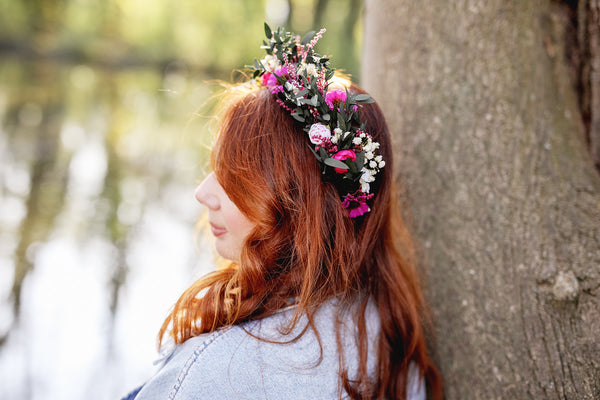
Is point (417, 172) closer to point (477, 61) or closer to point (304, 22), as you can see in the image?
point (477, 61)

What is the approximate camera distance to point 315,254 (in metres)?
1.12

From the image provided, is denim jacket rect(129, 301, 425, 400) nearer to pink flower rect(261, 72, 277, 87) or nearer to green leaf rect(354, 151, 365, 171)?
green leaf rect(354, 151, 365, 171)

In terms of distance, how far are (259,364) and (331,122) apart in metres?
0.58

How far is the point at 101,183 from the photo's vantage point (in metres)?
5.71

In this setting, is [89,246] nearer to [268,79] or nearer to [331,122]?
[268,79]

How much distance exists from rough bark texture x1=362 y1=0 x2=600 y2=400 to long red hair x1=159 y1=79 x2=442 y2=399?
0.25m

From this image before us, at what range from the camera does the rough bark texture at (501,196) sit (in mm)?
1163

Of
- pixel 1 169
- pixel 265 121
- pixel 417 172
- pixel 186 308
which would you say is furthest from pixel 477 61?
pixel 1 169

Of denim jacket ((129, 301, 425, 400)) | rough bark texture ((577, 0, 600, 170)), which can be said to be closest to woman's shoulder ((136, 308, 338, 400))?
denim jacket ((129, 301, 425, 400))

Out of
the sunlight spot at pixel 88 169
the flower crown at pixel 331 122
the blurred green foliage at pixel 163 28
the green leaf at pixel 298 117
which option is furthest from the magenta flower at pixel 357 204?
the blurred green foliage at pixel 163 28

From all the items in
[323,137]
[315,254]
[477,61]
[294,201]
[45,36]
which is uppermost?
[45,36]

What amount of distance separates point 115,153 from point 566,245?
22.4ft

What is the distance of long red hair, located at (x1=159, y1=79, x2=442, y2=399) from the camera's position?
1.13 m

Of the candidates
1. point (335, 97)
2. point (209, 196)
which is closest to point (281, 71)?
point (335, 97)
